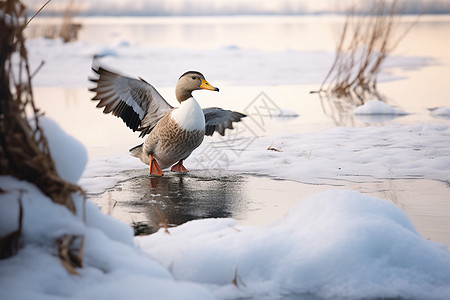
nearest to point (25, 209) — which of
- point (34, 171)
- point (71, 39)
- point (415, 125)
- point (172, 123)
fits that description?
point (34, 171)

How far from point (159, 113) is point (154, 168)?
66 cm

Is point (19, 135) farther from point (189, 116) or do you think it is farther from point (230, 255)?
point (189, 116)

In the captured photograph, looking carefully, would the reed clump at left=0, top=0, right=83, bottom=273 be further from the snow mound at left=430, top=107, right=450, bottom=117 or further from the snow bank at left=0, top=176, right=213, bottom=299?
the snow mound at left=430, top=107, right=450, bottom=117

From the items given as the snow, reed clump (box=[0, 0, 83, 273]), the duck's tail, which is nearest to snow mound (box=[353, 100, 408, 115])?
the duck's tail

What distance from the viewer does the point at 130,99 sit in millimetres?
5902

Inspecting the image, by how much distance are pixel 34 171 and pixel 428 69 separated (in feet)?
50.9

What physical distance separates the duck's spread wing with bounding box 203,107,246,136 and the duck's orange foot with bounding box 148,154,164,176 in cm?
→ 90

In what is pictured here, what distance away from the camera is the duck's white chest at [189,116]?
5285 millimetres

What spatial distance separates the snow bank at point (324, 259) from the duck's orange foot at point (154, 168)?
2679 millimetres

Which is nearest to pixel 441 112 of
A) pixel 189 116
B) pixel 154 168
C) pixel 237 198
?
pixel 189 116

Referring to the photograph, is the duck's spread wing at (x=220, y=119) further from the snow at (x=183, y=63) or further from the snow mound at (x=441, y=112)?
the snow at (x=183, y=63)

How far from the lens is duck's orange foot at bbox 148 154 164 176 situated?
5.60m

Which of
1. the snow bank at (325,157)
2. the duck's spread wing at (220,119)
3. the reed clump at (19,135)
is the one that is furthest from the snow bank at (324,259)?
the duck's spread wing at (220,119)

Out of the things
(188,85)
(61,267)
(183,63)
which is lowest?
(61,267)
